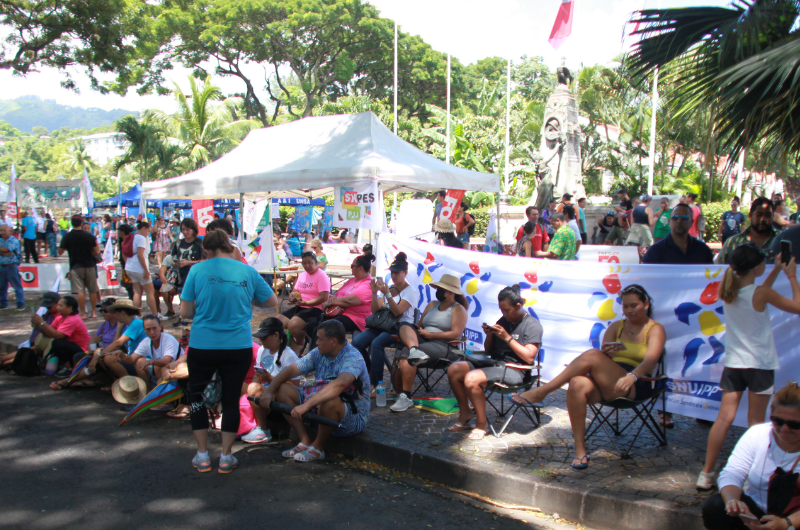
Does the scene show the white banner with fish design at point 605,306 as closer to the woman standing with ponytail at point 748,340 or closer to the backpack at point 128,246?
the woman standing with ponytail at point 748,340

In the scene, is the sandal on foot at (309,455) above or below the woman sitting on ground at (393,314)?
below

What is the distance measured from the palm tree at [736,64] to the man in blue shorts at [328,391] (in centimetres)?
356

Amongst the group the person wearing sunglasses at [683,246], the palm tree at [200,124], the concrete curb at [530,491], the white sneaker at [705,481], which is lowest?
the concrete curb at [530,491]

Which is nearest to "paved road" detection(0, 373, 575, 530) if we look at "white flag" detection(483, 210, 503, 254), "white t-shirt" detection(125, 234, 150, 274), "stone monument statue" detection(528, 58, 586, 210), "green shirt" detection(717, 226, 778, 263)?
"green shirt" detection(717, 226, 778, 263)

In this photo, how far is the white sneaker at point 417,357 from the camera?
532cm

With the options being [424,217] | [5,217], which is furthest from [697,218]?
[5,217]

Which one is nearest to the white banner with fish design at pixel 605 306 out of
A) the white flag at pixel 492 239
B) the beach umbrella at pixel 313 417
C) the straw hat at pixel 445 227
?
the beach umbrella at pixel 313 417

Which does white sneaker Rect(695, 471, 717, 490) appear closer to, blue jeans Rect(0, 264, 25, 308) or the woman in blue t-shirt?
the woman in blue t-shirt

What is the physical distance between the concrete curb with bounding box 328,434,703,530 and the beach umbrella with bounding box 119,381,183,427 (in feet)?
5.76

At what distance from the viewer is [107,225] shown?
23.5 meters

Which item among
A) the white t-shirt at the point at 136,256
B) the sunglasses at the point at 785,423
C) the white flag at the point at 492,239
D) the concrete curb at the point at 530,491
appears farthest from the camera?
the white flag at the point at 492,239

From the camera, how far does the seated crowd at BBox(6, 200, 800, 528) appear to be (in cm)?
367

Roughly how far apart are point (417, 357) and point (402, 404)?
528 millimetres

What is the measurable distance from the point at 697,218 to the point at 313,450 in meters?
9.41
